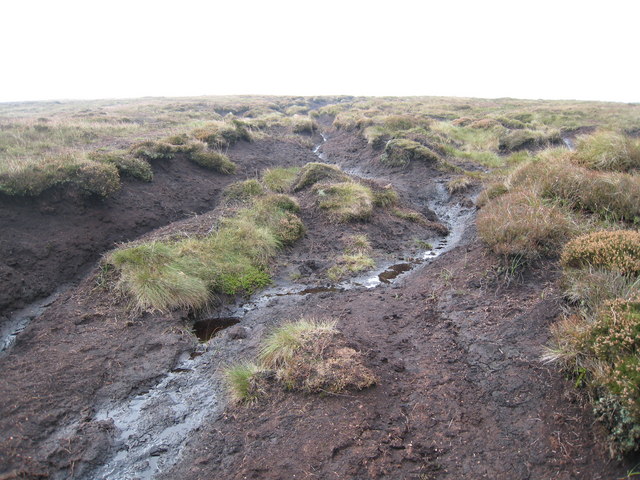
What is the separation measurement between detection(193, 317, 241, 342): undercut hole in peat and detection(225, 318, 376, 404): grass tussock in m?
1.64

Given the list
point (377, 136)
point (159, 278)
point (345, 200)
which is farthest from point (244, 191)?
point (377, 136)

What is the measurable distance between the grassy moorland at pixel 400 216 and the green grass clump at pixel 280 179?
0.28 feet

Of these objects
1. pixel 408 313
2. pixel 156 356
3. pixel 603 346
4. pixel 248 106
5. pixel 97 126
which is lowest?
pixel 156 356

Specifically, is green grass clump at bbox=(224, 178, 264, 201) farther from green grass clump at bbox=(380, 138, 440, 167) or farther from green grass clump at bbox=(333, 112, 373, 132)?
green grass clump at bbox=(333, 112, 373, 132)

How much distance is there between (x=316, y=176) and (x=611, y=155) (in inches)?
357

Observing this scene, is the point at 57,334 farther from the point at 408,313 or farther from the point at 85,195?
the point at 408,313

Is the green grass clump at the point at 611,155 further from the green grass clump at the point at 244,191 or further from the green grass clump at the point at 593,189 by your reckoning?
the green grass clump at the point at 244,191

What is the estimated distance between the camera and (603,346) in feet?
13.0

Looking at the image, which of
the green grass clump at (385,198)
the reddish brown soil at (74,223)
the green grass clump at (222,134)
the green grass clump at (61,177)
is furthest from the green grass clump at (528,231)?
the green grass clump at (222,134)

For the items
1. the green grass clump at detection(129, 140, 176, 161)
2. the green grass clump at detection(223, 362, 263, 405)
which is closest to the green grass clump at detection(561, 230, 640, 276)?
the green grass clump at detection(223, 362, 263, 405)

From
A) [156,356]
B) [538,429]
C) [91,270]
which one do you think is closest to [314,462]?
[538,429]

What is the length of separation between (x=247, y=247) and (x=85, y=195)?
5009 millimetres

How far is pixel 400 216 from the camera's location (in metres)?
12.5

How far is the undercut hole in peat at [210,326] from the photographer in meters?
7.39
